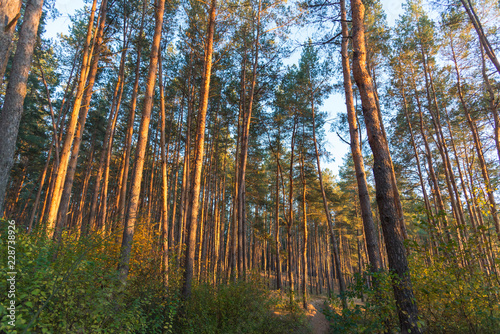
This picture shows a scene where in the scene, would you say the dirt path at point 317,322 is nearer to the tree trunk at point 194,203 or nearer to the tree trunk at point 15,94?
the tree trunk at point 194,203

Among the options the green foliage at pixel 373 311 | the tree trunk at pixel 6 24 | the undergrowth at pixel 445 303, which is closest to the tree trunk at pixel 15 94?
the tree trunk at pixel 6 24

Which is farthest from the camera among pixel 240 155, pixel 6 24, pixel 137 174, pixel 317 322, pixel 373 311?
pixel 240 155

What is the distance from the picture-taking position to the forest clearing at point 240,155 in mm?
3527

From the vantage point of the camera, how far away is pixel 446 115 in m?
14.2

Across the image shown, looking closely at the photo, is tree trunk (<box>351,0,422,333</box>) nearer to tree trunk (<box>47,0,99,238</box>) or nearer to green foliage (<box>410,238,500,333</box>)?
green foliage (<box>410,238,500,333</box>)

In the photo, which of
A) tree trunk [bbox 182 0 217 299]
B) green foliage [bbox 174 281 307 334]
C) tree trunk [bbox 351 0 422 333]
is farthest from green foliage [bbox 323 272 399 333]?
tree trunk [bbox 182 0 217 299]

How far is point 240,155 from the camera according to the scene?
1323cm

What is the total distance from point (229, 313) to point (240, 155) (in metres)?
8.04

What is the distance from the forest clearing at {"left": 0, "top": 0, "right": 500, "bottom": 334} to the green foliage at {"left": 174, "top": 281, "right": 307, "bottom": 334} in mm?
56

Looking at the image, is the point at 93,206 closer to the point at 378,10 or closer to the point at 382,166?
the point at 382,166

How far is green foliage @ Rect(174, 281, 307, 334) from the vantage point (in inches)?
230

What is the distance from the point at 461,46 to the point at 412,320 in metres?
15.6

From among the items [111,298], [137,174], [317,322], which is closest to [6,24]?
[137,174]

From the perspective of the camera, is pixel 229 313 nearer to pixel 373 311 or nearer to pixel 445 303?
pixel 373 311
